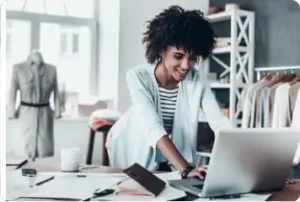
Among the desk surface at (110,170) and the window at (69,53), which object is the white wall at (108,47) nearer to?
the window at (69,53)

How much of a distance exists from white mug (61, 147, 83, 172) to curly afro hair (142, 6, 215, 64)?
0.46 meters

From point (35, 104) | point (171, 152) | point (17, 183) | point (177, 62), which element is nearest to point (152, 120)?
point (171, 152)

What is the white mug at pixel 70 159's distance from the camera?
5.94 feet

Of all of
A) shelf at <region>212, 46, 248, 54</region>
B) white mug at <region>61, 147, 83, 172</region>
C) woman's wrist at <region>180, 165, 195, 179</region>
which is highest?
shelf at <region>212, 46, 248, 54</region>

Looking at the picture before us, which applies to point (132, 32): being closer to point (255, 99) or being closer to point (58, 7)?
point (58, 7)

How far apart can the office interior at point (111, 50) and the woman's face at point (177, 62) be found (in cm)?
7

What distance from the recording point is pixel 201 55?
191 cm

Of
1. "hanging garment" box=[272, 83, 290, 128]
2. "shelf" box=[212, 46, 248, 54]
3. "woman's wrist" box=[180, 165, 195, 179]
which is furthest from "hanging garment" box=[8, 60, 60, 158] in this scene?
"hanging garment" box=[272, 83, 290, 128]

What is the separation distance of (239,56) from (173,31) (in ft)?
1.13

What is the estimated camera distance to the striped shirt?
1.90 metres

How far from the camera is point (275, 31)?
2016mm

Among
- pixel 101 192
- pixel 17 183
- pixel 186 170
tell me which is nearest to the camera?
pixel 101 192

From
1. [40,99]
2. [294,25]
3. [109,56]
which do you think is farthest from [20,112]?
[294,25]

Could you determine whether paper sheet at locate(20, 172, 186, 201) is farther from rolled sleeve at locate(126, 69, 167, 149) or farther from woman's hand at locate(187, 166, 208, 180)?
rolled sleeve at locate(126, 69, 167, 149)
